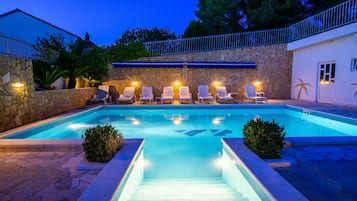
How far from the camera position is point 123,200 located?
3090 millimetres

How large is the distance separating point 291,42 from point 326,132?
9525mm

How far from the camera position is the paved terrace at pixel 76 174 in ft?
Result: 9.57

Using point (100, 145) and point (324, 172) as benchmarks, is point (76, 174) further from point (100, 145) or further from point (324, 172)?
point (324, 172)

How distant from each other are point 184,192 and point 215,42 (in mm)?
14843

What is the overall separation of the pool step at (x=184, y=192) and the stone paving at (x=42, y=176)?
807 millimetres

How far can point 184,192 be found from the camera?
3385 mm

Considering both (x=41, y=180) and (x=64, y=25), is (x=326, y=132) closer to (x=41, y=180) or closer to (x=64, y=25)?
(x=41, y=180)

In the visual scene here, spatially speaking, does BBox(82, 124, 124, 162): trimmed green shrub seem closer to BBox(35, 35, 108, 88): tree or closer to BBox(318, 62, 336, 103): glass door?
BBox(35, 35, 108, 88): tree

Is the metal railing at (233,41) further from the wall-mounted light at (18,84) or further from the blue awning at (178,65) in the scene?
the wall-mounted light at (18,84)

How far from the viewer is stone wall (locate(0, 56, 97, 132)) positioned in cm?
663

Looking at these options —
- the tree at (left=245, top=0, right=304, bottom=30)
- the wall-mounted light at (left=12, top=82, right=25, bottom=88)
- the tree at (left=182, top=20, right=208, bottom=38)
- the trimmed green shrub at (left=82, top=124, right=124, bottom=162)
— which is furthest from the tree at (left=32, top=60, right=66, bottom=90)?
the tree at (left=245, top=0, right=304, bottom=30)

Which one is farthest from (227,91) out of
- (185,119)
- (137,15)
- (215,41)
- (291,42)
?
(137,15)

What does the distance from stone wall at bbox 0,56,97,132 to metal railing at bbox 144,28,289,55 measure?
8571 mm

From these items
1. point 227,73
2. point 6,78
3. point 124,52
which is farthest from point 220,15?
point 6,78
